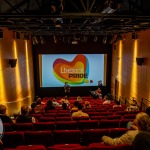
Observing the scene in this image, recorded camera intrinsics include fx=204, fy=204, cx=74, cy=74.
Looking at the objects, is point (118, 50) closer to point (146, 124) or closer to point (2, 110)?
point (2, 110)

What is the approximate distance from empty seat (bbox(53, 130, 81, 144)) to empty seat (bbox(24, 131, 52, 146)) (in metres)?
0.14

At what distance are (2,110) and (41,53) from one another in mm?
10725

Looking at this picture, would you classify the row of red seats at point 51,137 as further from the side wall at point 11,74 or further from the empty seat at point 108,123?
the side wall at point 11,74

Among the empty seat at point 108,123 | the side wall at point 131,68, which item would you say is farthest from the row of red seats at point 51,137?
the side wall at point 131,68

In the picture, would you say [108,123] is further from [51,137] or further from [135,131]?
[135,131]

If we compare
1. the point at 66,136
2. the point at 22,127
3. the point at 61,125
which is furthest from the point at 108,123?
the point at 22,127

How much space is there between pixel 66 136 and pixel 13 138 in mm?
1076

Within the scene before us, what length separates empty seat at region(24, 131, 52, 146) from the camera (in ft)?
13.6

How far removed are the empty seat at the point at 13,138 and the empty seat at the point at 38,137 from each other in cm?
10

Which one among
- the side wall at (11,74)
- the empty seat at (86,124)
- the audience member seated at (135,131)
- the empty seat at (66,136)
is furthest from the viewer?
the side wall at (11,74)

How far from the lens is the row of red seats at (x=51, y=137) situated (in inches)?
163

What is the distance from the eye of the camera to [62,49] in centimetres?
1576

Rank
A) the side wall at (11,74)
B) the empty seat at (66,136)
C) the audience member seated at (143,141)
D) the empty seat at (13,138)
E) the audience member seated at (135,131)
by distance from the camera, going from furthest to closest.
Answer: the side wall at (11,74) → the empty seat at (66,136) → the empty seat at (13,138) → the audience member seated at (135,131) → the audience member seated at (143,141)

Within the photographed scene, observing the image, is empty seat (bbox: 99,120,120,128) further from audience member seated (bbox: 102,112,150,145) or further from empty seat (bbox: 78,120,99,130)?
audience member seated (bbox: 102,112,150,145)
